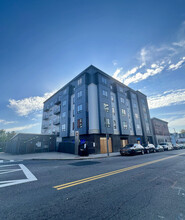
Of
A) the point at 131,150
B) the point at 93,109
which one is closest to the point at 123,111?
the point at 93,109

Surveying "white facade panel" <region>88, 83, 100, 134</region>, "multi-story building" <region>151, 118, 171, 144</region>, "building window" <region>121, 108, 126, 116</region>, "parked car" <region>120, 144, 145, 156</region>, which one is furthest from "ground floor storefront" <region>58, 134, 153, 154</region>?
"multi-story building" <region>151, 118, 171, 144</region>

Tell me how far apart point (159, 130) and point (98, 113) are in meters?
38.1

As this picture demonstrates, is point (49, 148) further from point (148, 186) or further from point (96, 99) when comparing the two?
point (148, 186)

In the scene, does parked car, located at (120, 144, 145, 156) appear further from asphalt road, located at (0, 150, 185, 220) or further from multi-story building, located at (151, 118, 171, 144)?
multi-story building, located at (151, 118, 171, 144)

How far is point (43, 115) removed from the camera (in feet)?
137

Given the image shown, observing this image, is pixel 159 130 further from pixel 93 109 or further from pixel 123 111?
pixel 93 109

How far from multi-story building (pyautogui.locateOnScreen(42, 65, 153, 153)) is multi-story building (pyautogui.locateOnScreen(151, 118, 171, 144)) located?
10260mm

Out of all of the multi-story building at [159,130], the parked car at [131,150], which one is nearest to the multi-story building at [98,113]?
the parked car at [131,150]

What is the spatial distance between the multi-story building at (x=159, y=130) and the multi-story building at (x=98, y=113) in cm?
1026

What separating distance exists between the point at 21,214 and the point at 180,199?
4.43 meters

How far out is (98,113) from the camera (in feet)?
74.0

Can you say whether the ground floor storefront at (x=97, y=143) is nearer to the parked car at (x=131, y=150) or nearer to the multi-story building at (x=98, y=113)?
the multi-story building at (x=98, y=113)

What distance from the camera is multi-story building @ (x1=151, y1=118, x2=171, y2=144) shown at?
44031mm

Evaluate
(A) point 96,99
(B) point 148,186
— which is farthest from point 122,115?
(B) point 148,186
